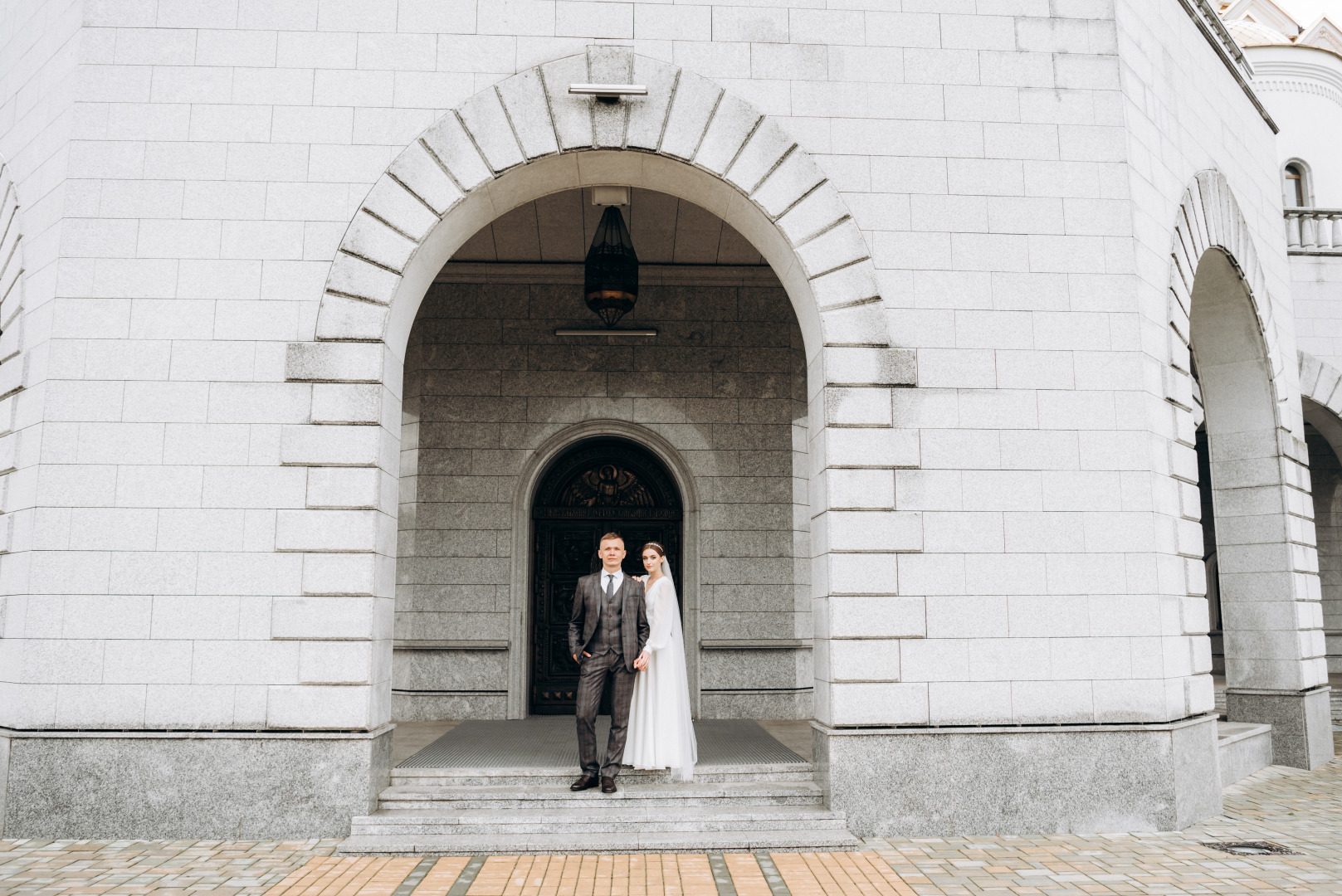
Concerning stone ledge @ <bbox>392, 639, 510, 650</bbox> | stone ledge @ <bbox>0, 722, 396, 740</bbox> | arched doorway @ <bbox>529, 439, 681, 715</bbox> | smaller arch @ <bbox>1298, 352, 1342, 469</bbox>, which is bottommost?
stone ledge @ <bbox>0, 722, 396, 740</bbox>

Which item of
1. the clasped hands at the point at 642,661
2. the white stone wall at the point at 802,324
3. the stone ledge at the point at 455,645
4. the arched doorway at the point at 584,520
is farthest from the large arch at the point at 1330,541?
the stone ledge at the point at 455,645

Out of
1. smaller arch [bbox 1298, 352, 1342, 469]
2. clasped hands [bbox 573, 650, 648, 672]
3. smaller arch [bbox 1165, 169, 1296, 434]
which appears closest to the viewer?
clasped hands [bbox 573, 650, 648, 672]

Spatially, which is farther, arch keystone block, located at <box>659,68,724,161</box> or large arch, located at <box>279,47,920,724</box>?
arch keystone block, located at <box>659,68,724,161</box>

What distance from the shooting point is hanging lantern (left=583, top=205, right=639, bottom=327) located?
8.41m

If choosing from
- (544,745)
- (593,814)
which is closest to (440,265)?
(544,745)

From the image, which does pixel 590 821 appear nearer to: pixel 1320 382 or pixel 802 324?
pixel 802 324

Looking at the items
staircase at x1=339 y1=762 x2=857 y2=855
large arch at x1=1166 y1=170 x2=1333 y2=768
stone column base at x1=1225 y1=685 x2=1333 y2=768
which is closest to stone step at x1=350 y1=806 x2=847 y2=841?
staircase at x1=339 y1=762 x2=857 y2=855

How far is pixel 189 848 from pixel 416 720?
3.76m

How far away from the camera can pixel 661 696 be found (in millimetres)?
6703

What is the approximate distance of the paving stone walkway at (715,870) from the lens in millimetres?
4996

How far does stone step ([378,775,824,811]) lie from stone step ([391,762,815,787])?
0.06 metres

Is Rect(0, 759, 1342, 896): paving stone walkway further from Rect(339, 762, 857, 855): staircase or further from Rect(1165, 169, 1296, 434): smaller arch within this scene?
Rect(1165, 169, 1296, 434): smaller arch

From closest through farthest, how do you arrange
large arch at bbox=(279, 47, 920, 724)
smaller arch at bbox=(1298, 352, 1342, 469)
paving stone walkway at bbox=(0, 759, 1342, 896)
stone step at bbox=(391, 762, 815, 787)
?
paving stone walkway at bbox=(0, 759, 1342, 896) < large arch at bbox=(279, 47, 920, 724) < stone step at bbox=(391, 762, 815, 787) < smaller arch at bbox=(1298, 352, 1342, 469)

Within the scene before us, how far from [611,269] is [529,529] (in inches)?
125
